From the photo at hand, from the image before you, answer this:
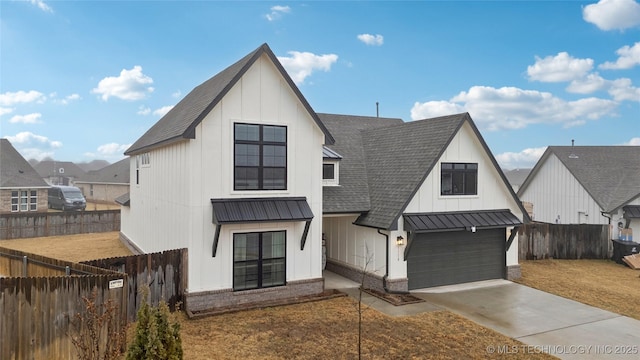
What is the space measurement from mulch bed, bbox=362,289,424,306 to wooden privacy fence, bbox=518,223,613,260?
32.1 ft

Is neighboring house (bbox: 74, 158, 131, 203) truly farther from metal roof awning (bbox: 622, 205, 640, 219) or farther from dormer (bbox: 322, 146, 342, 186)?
metal roof awning (bbox: 622, 205, 640, 219)

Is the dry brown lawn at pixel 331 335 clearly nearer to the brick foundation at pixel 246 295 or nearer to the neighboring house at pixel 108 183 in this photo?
the brick foundation at pixel 246 295

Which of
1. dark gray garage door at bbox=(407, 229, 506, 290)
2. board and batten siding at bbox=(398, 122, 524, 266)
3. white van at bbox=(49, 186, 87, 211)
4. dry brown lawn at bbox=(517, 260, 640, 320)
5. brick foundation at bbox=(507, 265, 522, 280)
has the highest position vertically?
board and batten siding at bbox=(398, 122, 524, 266)

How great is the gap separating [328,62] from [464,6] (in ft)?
43.3

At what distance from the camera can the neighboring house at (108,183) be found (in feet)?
149

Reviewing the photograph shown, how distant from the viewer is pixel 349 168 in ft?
53.9

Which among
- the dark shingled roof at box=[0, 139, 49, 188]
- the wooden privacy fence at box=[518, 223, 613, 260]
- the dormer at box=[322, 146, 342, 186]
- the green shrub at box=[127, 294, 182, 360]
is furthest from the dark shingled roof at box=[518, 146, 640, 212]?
the dark shingled roof at box=[0, 139, 49, 188]

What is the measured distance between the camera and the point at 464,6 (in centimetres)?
1809

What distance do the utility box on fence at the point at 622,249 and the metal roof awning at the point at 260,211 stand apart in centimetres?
1811

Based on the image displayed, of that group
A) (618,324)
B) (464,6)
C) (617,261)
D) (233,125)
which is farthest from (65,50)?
(617,261)

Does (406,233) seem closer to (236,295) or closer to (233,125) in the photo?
(236,295)

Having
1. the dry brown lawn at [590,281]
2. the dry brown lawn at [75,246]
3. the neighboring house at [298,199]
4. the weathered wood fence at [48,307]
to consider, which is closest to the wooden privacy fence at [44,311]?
the weathered wood fence at [48,307]

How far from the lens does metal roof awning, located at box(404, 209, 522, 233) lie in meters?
13.1

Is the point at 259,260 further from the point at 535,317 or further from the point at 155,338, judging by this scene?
the point at 535,317
